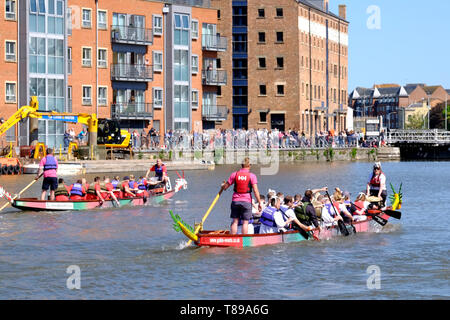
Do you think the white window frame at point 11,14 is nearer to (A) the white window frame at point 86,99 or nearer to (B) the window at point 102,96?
(A) the white window frame at point 86,99

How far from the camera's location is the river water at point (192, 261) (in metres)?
20.8

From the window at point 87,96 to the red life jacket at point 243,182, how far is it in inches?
2108

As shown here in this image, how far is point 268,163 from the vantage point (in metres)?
81.2

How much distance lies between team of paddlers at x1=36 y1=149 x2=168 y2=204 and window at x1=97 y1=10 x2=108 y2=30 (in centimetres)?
Result: 3865

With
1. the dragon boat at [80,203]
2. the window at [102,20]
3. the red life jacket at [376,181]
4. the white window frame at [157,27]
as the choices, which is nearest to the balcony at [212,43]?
the white window frame at [157,27]

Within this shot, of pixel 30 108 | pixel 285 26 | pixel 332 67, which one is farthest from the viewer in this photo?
pixel 332 67

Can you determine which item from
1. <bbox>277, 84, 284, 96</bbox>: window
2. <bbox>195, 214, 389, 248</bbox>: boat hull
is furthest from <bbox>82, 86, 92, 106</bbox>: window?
<bbox>195, 214, 389, 248</bbox>: boat hull

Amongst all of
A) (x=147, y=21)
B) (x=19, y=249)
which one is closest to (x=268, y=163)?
(x=147, y=21)

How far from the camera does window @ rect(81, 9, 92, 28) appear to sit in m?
75.9

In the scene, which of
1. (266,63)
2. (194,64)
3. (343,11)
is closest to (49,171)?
(194,64)

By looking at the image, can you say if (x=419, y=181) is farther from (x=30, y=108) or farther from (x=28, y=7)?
(x=28, y=7)

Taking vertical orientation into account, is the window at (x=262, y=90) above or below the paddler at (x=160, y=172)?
above

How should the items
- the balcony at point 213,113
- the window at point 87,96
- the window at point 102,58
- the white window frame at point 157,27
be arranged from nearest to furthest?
the window at point 87,96, the window at point 102,58, the white window frame at point 157,27, the balcony at point 213,113

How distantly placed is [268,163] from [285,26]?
1145 inches
